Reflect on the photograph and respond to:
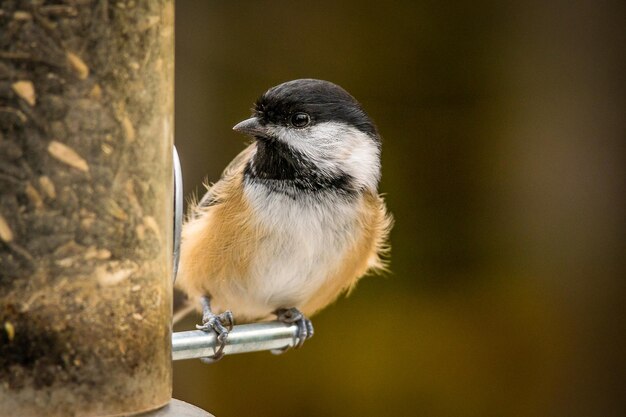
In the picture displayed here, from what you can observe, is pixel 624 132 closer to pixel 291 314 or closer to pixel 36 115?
pixel 291 314

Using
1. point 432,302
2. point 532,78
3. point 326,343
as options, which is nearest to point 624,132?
point 532,78

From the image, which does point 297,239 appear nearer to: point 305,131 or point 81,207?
point 305,131

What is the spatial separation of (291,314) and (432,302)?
201 cm

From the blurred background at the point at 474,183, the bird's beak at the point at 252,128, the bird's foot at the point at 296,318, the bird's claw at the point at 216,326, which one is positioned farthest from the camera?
the blurred background at the point at 474,183

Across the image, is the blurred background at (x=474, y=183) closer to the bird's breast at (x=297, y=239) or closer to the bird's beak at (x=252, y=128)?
the bird's breast at (x=297, y=239)

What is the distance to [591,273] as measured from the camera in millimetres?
5164

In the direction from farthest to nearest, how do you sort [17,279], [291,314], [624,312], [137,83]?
[624,312], [291,314], [137,83], [17,279]

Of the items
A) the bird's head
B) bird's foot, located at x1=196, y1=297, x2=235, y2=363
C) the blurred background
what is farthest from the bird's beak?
the blurred background

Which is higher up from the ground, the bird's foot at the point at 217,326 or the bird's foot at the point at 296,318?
the bird's foot at the point at 217,326

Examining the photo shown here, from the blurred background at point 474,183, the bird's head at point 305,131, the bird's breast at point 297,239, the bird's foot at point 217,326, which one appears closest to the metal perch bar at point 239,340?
the bird's foot at point 217,326

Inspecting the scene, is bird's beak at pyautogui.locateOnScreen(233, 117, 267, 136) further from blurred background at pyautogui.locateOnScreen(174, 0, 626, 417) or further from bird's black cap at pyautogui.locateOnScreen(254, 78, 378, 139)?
blurred background at pyautogui.locateOnScreen(174, 0, 626, 417)

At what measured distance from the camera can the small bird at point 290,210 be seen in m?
3.04

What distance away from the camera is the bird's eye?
304 centimetres

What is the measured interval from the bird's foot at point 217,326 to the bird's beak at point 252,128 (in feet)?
1.71
